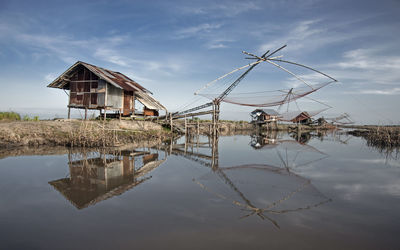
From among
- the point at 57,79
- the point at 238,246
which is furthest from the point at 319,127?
the point at 238,246

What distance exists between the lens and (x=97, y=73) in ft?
52.0

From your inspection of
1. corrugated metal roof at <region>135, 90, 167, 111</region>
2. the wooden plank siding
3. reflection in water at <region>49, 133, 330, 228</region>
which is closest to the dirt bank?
reflection in water at <region>49, 133, 330, 228</region>

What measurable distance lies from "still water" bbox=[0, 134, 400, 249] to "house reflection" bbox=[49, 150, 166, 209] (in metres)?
0.03

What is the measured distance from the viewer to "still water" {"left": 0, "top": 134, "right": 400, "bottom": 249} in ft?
10.4

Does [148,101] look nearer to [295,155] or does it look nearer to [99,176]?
[295,155]

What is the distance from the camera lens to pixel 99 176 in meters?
6.26

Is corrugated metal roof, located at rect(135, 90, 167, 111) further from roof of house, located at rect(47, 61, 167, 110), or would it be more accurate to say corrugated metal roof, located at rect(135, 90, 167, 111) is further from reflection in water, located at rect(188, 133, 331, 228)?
reflection in water, located at rect(188, 133, 331, 228)

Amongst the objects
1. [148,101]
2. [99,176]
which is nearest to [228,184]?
[99,176]

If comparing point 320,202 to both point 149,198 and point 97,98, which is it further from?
point 97,98

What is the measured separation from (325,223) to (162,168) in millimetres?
5221

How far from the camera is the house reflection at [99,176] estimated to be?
4.82 meters

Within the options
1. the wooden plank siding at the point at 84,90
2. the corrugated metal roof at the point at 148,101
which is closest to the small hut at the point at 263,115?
the corrugated metal roof at the point at 148,101

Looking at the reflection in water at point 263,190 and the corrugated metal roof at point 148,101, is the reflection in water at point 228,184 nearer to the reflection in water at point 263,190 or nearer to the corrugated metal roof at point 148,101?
the reflection in water at point 263,190

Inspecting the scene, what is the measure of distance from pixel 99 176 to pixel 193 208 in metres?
3.34
